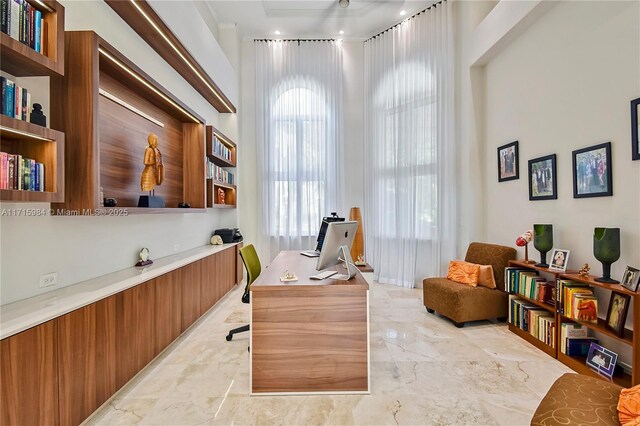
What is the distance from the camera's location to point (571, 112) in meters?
2.67

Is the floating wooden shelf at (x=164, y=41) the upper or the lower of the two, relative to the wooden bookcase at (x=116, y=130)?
upper

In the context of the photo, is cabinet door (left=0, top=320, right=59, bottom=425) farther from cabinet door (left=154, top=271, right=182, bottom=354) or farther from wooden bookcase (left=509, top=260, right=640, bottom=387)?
wooden bookcase (left=509, top=260, right=640, bottom=387)

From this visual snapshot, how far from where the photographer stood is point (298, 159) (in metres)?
5.10

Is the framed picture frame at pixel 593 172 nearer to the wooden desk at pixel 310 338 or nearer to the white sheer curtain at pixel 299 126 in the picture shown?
the wooden desk at pixel 310 338

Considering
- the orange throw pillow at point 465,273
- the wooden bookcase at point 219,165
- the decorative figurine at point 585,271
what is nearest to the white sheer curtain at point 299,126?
the wooden bookcase at point 219,165

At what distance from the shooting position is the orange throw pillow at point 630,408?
3.85ft

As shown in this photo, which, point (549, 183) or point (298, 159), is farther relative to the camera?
point (298, 159)

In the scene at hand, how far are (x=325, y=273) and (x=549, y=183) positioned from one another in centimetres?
252

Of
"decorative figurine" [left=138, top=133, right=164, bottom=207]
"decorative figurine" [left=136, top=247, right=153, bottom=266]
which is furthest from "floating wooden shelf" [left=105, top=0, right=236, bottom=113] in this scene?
"decorative figurine" [left=136, top=247, right=153, bottom=266]

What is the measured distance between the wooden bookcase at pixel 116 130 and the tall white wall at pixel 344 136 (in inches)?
65.5

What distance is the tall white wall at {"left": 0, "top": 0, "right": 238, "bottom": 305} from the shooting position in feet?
5.23

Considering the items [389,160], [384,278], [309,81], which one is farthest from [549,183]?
[309,81]

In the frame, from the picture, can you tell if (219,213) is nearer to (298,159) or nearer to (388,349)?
(298,159)

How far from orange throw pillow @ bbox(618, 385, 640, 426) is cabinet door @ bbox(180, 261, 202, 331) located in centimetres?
315
